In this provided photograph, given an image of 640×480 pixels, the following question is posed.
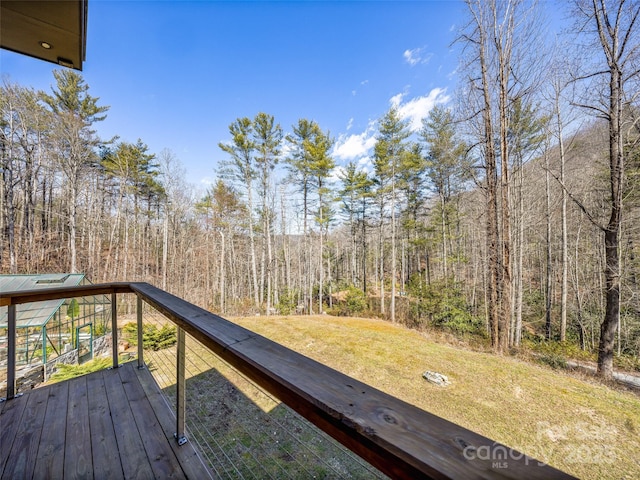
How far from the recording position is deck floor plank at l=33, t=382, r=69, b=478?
124 cm

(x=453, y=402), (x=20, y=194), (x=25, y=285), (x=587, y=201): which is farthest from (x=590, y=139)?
(x=20, y=194)

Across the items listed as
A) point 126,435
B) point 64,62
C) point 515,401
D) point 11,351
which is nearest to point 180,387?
point 126,435

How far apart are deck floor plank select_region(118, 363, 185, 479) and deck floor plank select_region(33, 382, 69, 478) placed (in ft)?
1.10

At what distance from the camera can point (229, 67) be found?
9164mm

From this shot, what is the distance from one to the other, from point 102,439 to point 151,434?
279 millimetres

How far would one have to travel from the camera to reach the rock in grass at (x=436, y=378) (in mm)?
4270

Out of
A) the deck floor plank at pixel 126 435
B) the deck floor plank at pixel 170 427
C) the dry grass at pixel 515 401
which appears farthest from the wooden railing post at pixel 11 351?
the dry grass at pixel 515 401

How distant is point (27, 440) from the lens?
4.69 ft

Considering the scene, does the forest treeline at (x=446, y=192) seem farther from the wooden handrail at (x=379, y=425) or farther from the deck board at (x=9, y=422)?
the deck board at (x=9, y=422)

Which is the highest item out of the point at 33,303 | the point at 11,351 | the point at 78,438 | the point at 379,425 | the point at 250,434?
the point at 379,425

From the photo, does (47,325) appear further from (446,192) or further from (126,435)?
(446,192)

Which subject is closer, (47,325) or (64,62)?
(64,62)

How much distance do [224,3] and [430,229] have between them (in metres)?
12.9

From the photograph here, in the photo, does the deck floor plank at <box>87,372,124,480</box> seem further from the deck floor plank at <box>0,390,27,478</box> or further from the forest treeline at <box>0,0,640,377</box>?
the forest treeline at <box>0,0,640,377</box>
